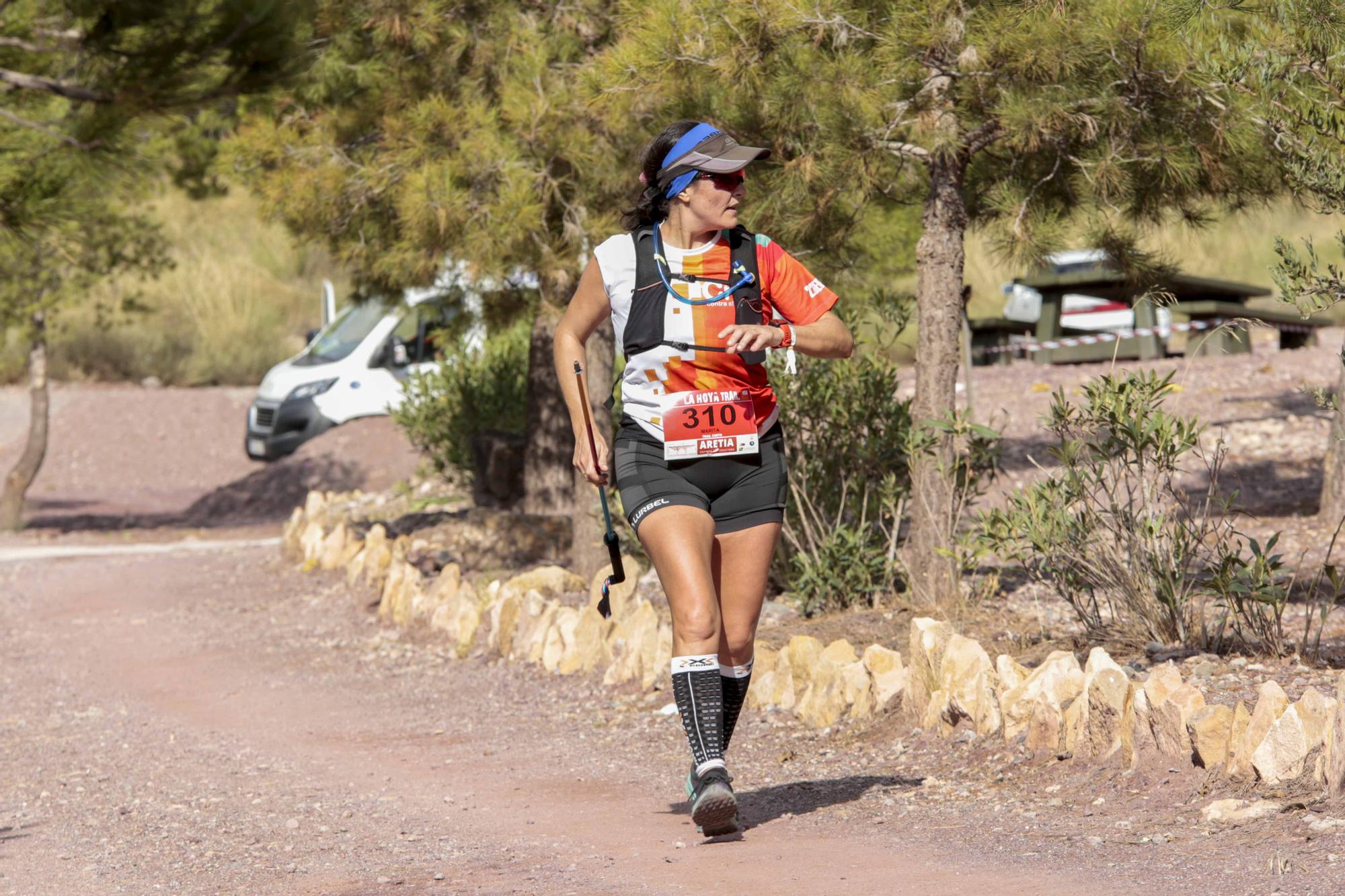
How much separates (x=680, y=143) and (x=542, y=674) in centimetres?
388

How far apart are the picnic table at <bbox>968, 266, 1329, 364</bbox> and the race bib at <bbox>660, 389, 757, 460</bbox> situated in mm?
14996

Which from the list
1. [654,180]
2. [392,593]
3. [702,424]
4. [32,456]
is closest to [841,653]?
[702,424]

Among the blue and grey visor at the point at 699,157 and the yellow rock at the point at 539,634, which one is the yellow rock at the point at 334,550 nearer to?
the yellow rock at the point at 539,634

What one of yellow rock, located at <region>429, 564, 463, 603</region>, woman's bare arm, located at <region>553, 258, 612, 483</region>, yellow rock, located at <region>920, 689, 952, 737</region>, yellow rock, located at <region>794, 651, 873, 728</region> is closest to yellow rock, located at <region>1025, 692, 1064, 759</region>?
yellow rock, located at <region>920, 689, 952, 737</region>

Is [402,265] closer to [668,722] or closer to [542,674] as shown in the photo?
[542,674]

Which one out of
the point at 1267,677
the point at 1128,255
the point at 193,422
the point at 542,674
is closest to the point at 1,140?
the point at 542,674

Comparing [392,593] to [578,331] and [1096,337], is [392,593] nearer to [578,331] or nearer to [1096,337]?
[578,331]

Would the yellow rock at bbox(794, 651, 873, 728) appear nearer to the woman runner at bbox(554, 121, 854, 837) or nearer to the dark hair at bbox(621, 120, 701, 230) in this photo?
the woman runner at bbox(554, 121, 854, 837)

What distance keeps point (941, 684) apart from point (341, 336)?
45.9 ft

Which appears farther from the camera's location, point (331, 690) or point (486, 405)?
point (486, 405)

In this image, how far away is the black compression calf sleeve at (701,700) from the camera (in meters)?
4.27

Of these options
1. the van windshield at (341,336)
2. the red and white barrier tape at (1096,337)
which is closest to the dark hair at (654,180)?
the van windshield at (341,336)

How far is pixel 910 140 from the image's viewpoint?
267 inches

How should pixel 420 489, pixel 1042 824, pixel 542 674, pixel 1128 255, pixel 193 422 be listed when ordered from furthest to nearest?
pixel 193 422 → pixel 420 489 → pixel 542 674 → pixel 1128 255 → pixel 1042 824
